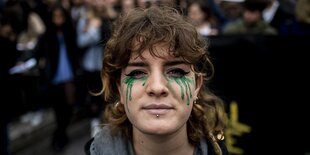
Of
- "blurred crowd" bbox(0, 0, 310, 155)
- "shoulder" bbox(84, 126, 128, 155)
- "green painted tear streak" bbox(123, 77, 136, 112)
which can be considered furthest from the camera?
"blurred crowd" bbox(0, 0, 310, 155)

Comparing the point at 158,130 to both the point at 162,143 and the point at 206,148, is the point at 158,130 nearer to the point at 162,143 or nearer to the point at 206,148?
the point at 162,143

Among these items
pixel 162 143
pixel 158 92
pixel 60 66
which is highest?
pixel 158 92

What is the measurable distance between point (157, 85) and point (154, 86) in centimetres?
1

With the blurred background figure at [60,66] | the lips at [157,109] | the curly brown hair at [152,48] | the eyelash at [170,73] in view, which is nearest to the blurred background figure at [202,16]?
the blurred background figure at [60,66]

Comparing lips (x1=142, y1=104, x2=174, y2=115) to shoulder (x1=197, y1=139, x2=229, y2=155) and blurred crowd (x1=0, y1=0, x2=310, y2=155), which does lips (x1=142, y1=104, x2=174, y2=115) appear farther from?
blurred crowd (x1=0, y1=0, x2=310, y2=155)

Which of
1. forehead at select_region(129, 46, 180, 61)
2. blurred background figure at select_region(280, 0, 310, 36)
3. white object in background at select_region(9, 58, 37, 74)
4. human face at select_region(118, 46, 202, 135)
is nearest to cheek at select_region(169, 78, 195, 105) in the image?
human face at select_region(118, 46, 202, 135)

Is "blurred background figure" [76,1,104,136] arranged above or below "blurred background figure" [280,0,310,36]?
below

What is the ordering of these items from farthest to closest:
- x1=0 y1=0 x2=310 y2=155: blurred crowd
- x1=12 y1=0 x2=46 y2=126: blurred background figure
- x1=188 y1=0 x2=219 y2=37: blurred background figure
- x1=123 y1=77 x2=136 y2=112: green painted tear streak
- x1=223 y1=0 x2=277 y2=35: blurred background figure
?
x1=12 y1=0 x2=46 y2=126: blurred background figure
x1=188 y1=0 x2=219 y2=37: blurred background figure
x1=0 y1=0 x2=310 y2=155: blurred crowd
x1=223 y1=0 x2=277 y2=35: blurred background figure
x1=123 y1=77 x2=136 y2=112: green painted tear streak

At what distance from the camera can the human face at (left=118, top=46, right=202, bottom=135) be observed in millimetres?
2205

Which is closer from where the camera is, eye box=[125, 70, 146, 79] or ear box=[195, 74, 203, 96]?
eye box=[125, 70, 146, 79]

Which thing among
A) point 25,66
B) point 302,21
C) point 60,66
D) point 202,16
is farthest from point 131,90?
point 25,66

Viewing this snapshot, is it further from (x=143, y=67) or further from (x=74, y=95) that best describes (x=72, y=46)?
(x=143, y=67)

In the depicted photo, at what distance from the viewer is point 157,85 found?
2205 mm

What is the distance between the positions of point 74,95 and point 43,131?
33.7 inches
